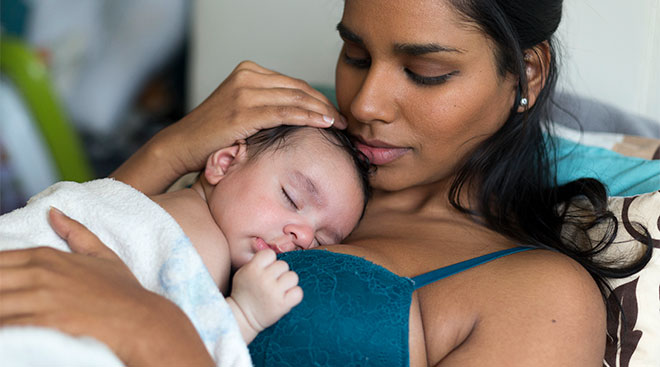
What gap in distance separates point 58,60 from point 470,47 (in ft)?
8.63

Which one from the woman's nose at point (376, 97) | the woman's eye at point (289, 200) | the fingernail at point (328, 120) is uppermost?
the woman's nose at point (376, 97)

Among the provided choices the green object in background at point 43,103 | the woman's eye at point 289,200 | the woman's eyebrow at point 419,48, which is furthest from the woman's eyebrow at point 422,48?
the green object in background at point 43,103

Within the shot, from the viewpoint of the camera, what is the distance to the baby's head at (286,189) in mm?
1400

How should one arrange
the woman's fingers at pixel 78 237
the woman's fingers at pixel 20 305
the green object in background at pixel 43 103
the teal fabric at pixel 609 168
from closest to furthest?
the woman's fingers at pixel 20 305 < the woman's fingers at pixel 78 237 < the teal fabric at pixel 609 168 < the green object in background at pixel 43 103

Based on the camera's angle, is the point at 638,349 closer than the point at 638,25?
Yes

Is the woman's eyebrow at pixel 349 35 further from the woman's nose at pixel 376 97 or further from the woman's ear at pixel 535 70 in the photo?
the woman's ear at pixel 535 70

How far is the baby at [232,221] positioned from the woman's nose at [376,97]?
0.11 m

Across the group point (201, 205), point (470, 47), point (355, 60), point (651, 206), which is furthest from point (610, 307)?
point (201, 205)

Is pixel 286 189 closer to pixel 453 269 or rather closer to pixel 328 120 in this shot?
pixel 328 120

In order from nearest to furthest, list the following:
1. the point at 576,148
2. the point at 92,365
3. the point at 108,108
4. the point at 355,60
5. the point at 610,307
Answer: the point at 92,365, the point at 610,307, the point at 355,60, the point at 576,148, the point at 108,108

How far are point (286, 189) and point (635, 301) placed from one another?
0.77 metres

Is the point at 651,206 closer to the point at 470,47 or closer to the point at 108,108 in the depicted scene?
the point at 470,47

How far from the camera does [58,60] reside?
3404 millimetres

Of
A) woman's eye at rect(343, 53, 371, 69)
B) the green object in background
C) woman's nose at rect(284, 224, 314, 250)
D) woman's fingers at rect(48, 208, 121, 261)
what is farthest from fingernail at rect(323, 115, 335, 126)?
the green object in background
